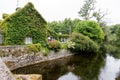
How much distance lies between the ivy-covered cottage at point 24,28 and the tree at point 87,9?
2524 cm

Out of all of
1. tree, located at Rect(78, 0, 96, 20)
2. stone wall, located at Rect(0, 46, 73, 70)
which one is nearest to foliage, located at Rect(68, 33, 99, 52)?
stone wall, located at Rect(0, 46, 73, 70)

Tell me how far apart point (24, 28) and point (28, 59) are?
517 centimetres

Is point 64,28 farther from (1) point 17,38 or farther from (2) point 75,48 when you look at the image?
(1) point 17,38

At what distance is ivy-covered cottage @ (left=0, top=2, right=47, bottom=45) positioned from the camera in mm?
21031

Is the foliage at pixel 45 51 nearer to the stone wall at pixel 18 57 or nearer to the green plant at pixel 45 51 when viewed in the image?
the green plant at pixel 45 51

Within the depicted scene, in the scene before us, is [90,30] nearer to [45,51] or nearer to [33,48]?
[45,51]

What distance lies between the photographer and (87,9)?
47750 millimetres

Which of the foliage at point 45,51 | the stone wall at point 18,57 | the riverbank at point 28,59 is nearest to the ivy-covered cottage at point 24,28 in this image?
the foliage at point 45,51

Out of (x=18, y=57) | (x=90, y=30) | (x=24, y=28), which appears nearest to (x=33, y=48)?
(x=18, y=57)

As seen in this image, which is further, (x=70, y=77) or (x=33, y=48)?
(x=33, y=48)

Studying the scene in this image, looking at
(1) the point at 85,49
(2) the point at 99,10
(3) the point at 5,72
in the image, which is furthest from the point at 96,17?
(3) the point at 5,72

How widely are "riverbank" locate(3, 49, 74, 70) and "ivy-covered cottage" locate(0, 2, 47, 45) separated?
2506 mm

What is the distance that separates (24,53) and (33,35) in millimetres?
5362

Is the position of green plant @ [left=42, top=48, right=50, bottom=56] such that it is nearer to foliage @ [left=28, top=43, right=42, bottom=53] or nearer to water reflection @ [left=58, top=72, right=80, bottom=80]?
foliage @ [left=28, top=43, right=42, bottom=53]
